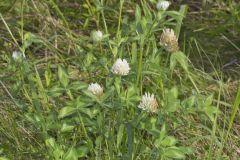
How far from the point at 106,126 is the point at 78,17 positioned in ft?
3.57

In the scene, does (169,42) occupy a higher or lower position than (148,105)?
higher

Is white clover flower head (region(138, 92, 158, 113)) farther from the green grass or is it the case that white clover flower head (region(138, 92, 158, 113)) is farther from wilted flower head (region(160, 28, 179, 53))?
wilted flower head (region(160, 28, 179, 53))

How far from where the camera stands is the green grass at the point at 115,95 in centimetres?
149

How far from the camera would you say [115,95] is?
1570 mm

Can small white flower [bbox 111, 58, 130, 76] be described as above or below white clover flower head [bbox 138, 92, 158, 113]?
above

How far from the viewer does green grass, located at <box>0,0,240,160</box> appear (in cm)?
149

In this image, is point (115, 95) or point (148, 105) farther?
point (115, 95)

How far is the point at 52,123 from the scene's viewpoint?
1.54 metres

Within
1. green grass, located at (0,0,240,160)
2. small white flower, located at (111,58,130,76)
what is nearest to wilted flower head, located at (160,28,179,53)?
green grass, located at (0,0,240,160)

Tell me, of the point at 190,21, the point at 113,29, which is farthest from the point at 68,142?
the point at 190,21

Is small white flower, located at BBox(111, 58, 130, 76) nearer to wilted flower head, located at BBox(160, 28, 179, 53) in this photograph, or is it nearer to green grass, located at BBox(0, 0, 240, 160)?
green grass, located at BBox(0, 0, 240, 160)

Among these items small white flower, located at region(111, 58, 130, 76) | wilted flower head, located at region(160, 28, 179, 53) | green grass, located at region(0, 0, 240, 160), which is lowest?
green grass, located at region(0, 0, 240, 160)

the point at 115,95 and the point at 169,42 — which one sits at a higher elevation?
the point at 169,42

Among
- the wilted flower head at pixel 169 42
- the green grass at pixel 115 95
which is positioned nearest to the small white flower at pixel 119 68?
the green grass at pixel 115 95
